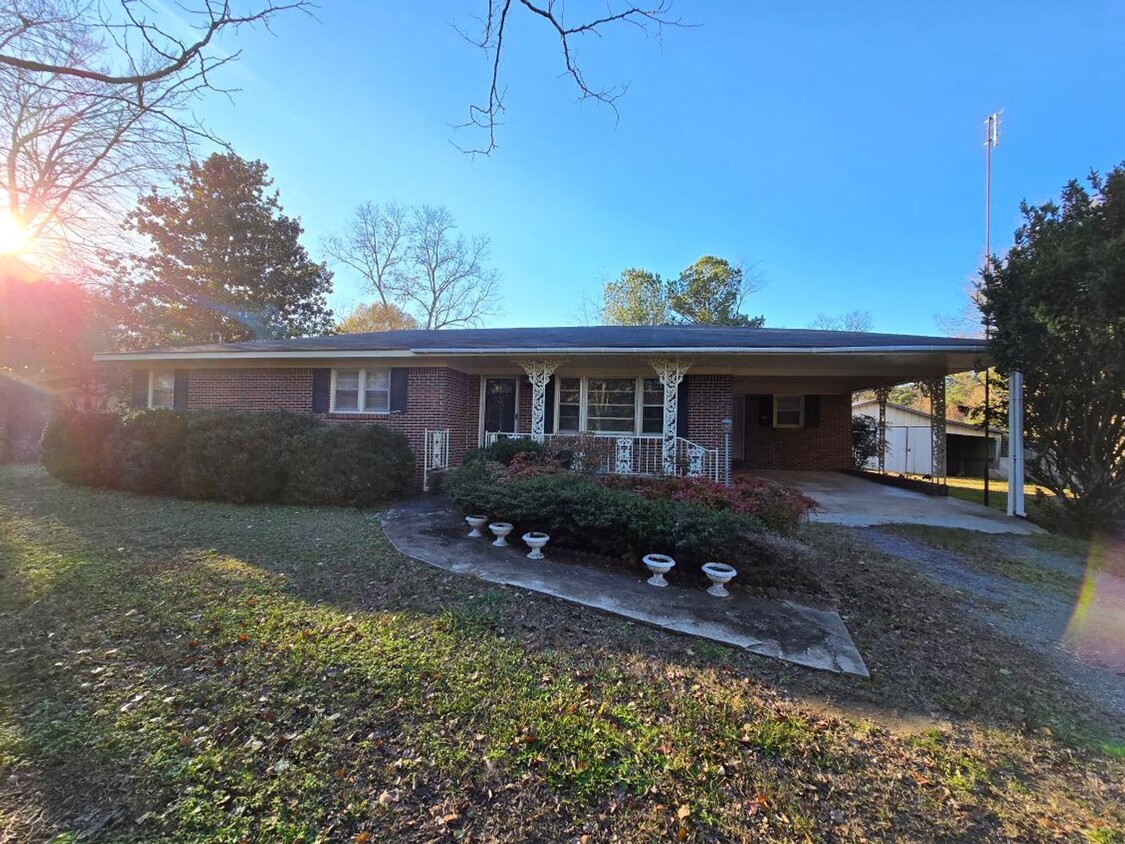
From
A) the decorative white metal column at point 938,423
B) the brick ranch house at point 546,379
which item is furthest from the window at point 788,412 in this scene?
the decorative white metal column at point 938,423

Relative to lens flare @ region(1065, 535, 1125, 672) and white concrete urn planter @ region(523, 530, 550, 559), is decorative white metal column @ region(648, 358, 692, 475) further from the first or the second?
lens flare @ region(1065, 535, 1125, 672)

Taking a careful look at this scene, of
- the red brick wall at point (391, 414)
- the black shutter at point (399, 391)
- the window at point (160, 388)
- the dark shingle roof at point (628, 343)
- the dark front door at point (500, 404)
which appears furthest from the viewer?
the window at point (160, 388)

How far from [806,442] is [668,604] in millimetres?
11728

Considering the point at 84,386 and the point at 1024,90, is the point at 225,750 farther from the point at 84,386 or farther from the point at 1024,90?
the point at 84,386

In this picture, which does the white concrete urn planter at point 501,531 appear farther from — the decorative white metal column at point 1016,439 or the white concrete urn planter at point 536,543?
the decorative white metal column at point 1016,439

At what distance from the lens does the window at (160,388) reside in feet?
→ 37.5

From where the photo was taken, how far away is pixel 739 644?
10.8 feet

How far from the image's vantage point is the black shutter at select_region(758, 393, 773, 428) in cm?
1382

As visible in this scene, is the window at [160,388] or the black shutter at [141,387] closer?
the window at [160,388]

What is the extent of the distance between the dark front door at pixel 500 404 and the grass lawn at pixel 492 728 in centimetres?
698

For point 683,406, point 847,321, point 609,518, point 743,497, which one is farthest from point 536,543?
point 847,321

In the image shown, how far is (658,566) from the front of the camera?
4305 mm

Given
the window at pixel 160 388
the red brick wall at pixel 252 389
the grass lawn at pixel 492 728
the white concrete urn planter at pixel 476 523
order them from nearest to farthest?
the grass lawn at pixel 492 728, the white concrete urn planter at pixel 476 523, the red brick wall at pixel 252 389, the window at pixel 160 388

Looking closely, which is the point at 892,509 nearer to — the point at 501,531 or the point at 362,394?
the point at 501,531
